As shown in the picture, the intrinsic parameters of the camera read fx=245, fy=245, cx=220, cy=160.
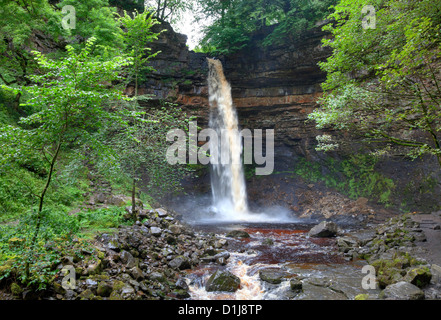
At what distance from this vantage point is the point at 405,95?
6492mm

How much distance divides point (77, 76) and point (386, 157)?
18199 mm

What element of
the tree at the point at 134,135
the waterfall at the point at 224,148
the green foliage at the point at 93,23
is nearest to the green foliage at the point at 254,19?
the waterfall at the point at 224,148

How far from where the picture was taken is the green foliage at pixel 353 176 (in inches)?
637

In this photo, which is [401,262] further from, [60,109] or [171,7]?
[171,7]

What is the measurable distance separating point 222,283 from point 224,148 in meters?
15.1

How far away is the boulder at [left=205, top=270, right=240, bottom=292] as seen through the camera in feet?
18.4

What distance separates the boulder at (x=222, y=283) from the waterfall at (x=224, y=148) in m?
13.9

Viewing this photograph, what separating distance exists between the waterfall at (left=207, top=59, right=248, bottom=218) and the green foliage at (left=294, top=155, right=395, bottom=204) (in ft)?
17.2

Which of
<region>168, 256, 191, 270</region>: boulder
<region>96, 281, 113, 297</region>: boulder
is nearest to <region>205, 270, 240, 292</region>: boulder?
<region>168, 256, 191, 270</region>: boulder

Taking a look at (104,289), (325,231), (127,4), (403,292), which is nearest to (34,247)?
(104,289)

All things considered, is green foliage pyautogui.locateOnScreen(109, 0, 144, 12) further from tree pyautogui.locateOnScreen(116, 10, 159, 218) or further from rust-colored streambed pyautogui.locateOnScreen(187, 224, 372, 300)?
rust-colored streambed pyautogui.locateOnScreen(187, 224, 372, 300)

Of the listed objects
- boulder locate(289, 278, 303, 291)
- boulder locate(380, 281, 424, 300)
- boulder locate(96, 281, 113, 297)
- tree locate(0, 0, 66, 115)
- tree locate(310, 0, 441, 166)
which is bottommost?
boulder locate(289, 278, 303, 291)

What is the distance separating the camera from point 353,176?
58.5ft
